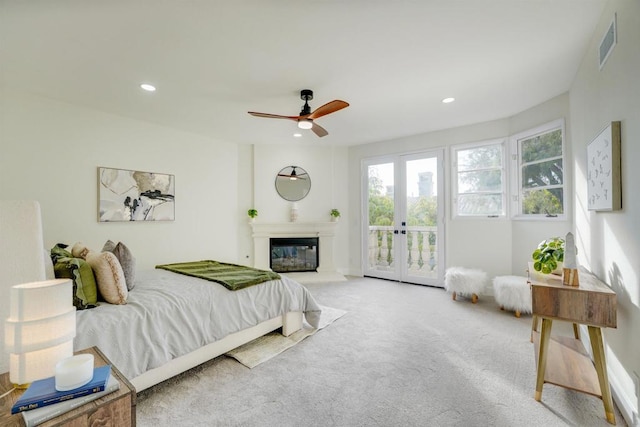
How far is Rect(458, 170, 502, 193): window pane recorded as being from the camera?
4.11m

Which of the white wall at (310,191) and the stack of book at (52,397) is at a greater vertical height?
the white wall at (310,191)

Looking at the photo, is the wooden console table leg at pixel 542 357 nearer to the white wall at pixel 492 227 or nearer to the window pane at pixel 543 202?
the white wall at pixel 492 227

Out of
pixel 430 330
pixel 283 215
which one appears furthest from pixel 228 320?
pixel 283 215

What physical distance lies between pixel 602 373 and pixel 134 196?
16.0 feet

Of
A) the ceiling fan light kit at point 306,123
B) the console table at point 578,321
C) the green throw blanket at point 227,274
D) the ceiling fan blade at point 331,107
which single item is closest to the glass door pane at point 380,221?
the ceiling fan light kit at point 306,123

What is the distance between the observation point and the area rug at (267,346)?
2334mm

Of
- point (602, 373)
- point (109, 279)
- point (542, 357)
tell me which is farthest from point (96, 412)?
point (602, 373)

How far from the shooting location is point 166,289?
229cm

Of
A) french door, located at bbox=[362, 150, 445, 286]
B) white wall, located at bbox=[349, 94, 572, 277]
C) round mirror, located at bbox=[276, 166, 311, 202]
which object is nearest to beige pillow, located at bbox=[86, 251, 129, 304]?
round mirror, located at bbox=[276, 166, 311, 202]

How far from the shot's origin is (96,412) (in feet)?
3.00

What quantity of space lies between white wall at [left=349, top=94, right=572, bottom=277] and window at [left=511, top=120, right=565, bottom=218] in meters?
0.12

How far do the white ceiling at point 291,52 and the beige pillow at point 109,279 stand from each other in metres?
1.67

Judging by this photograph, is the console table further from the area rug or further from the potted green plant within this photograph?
the area rug

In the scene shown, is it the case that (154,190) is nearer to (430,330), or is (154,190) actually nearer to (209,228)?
(209,228)
